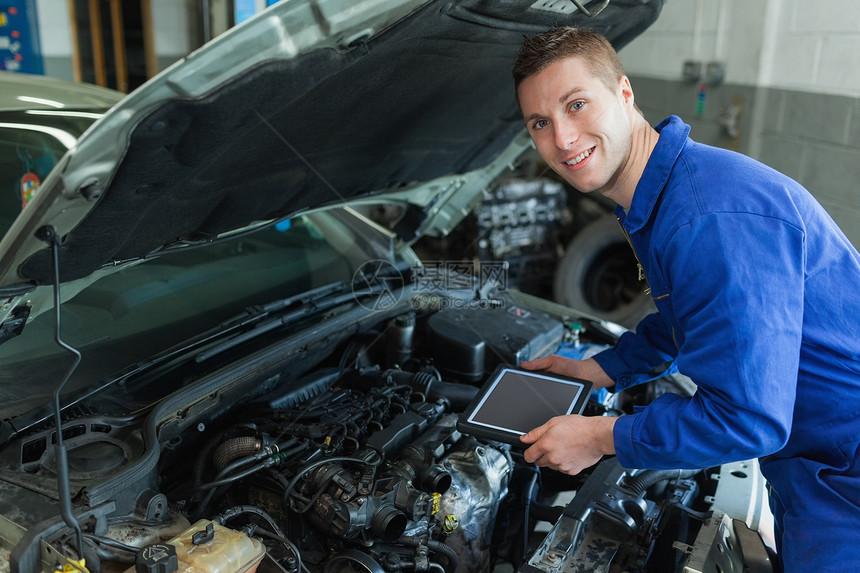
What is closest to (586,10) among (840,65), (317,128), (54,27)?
(317,128)

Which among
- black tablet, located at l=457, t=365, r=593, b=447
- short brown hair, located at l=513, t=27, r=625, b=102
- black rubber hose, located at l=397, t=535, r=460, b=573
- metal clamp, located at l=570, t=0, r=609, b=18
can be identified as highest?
metal clamp, located at l=570, t=0, r=609, b=18

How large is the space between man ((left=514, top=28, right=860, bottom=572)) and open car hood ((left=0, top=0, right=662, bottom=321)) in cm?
27

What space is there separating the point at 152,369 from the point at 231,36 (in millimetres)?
1028

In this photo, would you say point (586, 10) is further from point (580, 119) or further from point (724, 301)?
point (724, 301)

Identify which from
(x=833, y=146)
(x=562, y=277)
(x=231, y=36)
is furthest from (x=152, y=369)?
(x=833, y=146)

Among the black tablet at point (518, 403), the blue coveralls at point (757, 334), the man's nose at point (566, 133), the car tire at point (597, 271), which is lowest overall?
the car tire at point (597, 271)

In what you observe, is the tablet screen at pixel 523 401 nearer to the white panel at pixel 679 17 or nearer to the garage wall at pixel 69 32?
the white panel at pixel 679 17

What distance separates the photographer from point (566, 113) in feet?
4.49

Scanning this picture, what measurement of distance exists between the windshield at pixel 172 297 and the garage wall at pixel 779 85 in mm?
2671

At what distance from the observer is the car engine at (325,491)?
4.54ft

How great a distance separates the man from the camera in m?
1.15

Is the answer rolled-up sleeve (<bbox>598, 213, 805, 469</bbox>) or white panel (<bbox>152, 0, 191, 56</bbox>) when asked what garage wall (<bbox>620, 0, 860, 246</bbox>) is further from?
white panel (<bbox>152, 0, 191, 56</bbox>)

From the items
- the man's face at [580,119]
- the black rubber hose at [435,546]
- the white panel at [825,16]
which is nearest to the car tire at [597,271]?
the white panel at [825,16]

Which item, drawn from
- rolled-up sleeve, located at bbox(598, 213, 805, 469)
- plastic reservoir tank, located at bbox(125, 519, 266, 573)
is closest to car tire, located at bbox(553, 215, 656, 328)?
rolled-up sleeve, located at bbox(598, 213, 805, 469)
